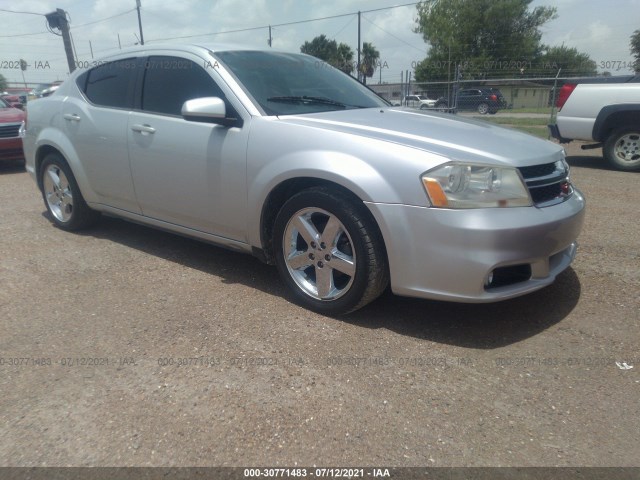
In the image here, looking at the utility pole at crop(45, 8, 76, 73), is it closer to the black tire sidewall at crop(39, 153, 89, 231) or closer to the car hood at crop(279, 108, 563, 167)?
the black tire sidewall at crop(39, 153, 89, 231)

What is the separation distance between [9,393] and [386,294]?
2.22 metres

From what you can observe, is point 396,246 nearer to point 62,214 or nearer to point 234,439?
point 234,439

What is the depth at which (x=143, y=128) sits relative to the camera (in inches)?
155

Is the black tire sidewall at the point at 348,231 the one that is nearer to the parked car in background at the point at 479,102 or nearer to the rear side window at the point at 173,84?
the rear side window at the point at 173,84

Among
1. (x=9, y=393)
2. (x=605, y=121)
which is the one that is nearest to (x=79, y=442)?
(x=9, y=393)

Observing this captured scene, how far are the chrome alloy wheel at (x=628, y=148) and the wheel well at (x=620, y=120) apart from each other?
0.17 m

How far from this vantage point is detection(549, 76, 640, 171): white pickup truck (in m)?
7.87

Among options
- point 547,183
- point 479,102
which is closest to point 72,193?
point 547,183

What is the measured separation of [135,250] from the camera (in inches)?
179

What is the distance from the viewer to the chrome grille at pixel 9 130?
887 cm

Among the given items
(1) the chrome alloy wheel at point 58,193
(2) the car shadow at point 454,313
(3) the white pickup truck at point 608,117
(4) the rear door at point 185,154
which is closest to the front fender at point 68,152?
(1) the chrome alloy wheel at point 58,193

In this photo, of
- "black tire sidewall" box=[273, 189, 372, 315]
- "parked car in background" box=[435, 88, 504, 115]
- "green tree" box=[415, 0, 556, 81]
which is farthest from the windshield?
"green tree" box=[415, 0, 556, 81]

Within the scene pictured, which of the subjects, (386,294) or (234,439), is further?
(386,294)

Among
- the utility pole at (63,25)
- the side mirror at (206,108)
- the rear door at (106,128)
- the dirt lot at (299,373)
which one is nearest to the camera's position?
the dirt lot at (299,373)
